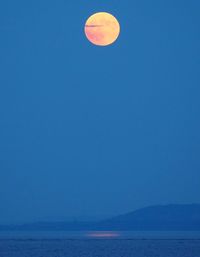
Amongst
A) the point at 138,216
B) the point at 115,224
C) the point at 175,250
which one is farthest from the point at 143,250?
the point at 138,216

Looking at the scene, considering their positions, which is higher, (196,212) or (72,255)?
(196,212)

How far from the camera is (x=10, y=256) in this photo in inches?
1141

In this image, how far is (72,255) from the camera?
29.7 m

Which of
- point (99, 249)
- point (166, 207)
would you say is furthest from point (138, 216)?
point (99, 249)

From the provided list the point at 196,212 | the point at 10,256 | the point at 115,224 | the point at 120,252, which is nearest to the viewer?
the point at 10,256

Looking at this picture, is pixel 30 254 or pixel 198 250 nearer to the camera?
pixel 30 254

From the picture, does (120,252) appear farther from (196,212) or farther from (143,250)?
(196,212)

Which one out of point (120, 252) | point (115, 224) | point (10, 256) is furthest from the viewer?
point (115, 224)

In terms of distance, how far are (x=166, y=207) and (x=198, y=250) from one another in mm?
150009

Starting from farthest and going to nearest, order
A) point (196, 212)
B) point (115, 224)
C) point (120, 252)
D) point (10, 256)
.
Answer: point (196, 212)
point (115, 224)
point (120, 252)
point (10, 256)

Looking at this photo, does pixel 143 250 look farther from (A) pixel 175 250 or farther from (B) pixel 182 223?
(B) pixel 182 223

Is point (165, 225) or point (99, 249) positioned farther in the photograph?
point (165, 225)

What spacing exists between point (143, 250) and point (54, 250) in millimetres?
4194

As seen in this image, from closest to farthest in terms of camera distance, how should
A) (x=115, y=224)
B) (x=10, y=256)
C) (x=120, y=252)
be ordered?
1. (x=10, y=256)
2. (x=120, y=252)
3. (x=115, y=224)
